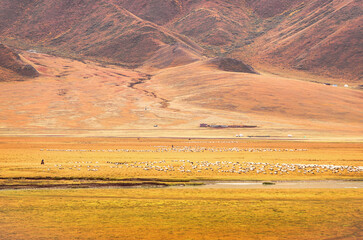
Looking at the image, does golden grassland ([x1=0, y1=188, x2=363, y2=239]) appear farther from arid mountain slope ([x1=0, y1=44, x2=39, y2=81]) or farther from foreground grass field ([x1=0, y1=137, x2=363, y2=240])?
arid mountain slope ([x1=0, y1=44, x2=39, y2=81])

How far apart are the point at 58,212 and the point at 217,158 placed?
24.9m

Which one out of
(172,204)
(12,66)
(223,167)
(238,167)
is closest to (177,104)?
(12,66)

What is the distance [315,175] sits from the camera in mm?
34688

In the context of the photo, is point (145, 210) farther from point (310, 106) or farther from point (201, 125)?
point (310, 106)

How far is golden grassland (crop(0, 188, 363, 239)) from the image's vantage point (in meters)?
18.9

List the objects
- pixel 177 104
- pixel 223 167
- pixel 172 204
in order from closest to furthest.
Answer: pixel 172 204 < pixel 223 167 < pixel 177 104

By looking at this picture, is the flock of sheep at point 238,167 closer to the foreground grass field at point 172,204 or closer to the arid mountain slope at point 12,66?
the foreground grass field at point 172,204

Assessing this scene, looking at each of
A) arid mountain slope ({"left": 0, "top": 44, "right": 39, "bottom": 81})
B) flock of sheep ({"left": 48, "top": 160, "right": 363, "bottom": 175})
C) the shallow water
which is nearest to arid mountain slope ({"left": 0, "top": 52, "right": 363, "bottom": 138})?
arid mountain slope ({"left": 0, "top": 44, "right": 39, "bottom": 81})

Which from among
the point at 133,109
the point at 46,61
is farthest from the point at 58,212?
the point at 46,61

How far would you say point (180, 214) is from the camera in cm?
2191

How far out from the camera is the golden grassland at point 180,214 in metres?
18.9

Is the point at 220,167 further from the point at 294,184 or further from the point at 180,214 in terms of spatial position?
the point at 180,214

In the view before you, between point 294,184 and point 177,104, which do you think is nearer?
point 294,184

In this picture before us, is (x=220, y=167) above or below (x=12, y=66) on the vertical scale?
below
